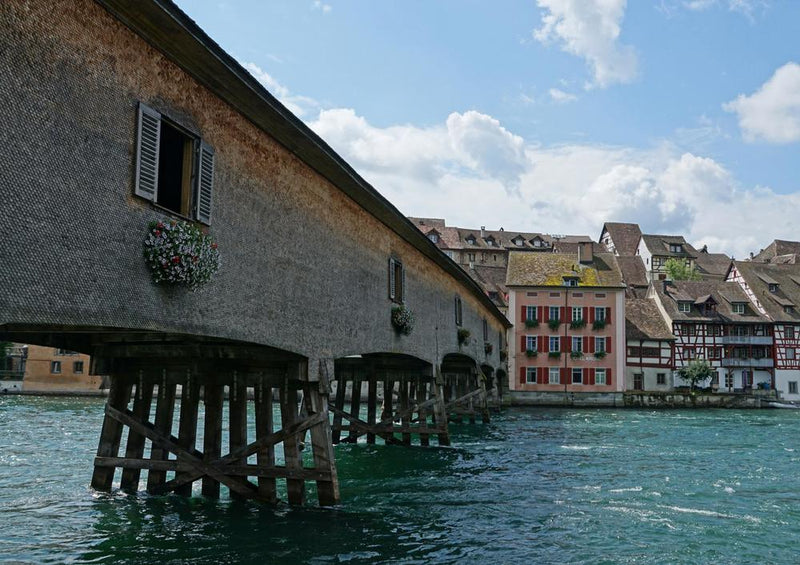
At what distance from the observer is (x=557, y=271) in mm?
50250

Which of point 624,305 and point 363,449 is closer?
point 363,449

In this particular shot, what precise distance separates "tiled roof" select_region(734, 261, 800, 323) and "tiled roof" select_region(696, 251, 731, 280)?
2048 centimetres

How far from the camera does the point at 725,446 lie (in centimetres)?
2445

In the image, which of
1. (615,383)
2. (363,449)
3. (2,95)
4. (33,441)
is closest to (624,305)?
(615,383)

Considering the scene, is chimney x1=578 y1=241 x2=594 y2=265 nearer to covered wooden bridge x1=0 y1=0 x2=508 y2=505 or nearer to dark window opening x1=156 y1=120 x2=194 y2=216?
covered wooden bridge x1=0 y1=0 x2=508 y2=505

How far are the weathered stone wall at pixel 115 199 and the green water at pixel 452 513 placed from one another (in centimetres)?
278

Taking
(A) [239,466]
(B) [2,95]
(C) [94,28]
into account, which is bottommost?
(A) [239,466]

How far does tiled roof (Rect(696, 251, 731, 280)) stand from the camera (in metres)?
80.4

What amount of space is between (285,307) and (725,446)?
18.9 meters

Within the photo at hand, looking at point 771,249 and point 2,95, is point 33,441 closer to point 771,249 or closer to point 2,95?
point 2,95

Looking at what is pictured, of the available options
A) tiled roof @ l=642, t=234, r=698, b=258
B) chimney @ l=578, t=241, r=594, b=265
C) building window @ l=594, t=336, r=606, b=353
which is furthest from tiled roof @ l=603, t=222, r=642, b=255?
building window @ l=594, t=336, r=606, b=353

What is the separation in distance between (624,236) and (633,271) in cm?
1523

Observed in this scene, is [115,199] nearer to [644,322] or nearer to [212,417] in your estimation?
[212,417]

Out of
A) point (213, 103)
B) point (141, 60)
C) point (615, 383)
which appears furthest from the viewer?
point (615, 383)
